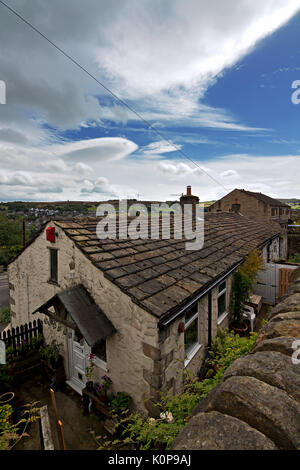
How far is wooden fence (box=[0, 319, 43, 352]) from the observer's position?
6.72 meters

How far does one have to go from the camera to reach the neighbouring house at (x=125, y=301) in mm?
4129

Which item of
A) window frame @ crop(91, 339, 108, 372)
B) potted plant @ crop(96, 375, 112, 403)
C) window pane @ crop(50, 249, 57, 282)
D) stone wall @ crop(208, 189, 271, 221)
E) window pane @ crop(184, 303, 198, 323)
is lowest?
potted plant @ crop(96, 375, 112, 403)

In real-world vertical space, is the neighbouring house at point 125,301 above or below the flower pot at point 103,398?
above

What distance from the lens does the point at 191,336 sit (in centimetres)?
584

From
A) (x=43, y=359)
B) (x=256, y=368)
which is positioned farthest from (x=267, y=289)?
(x=256, y=368)

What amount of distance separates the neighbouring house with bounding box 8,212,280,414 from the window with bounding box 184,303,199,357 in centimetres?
2

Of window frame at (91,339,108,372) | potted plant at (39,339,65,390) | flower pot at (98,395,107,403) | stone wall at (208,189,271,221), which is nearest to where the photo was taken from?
flower pot at (98,395,107,403)

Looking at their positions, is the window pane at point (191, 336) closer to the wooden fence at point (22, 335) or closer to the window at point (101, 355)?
the window at point (101, 355)

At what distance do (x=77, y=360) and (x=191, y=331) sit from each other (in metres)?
3.28

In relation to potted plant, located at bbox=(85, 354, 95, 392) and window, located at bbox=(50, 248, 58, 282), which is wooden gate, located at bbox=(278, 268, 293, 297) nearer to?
potted plant, located at bbox=(85, 354, 95, 392)

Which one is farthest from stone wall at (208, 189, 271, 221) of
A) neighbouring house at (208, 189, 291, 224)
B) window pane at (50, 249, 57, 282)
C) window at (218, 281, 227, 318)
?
window pane at (50, 249, 57, 282)

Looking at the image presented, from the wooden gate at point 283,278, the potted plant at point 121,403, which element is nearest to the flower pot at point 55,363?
the potted plant at point 121,403

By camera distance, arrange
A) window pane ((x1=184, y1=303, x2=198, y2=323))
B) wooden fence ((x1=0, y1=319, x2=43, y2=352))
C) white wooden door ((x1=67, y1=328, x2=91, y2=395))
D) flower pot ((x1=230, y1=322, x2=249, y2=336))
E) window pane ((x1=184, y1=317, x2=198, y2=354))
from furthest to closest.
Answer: flower pot ((x1=230, y1=322, x2=249, y2=336)), wooden fence ((x1=0, y1=319, x2=43, y2=352)), white wooden door ((x1=67, y1=328, x2=91, y2=395)), window pane ((x1=184, y1=317, x2=198, y2=354)), window pane ((x1=184, y1=303, x2=198, y2=323))

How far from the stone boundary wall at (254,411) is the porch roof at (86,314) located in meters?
3.20
